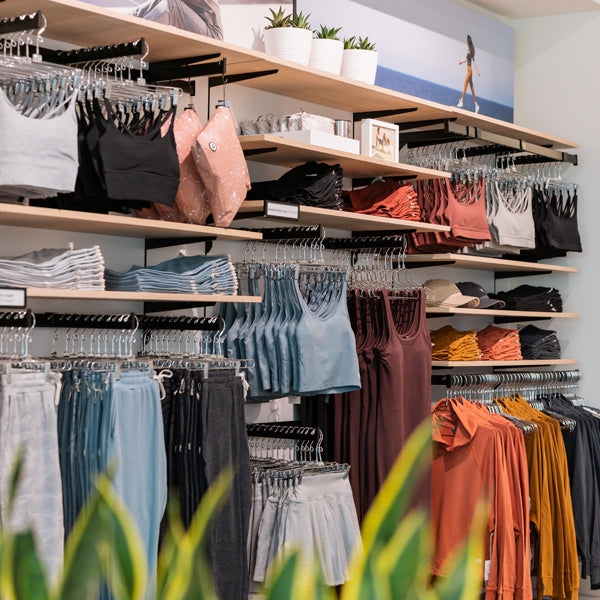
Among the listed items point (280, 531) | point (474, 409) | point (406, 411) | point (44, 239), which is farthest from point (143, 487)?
point (474, 409)

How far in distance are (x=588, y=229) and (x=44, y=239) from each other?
3.74m

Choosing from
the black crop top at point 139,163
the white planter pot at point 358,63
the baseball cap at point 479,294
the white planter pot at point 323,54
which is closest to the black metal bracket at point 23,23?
the black crop top at point 139,163

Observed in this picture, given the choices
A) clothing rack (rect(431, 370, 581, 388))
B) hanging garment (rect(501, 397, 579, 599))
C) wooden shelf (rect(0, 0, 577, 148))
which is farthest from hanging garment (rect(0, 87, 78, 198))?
hanging garment (rect(501, 397, 579, 599))

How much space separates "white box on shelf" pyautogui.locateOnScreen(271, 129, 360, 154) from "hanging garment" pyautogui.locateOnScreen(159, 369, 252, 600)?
3.87ft

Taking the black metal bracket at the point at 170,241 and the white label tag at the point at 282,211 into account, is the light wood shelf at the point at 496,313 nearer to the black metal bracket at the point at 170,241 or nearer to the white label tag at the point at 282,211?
the white label tag at the point at 282,211

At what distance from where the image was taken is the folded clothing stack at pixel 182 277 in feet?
10.6

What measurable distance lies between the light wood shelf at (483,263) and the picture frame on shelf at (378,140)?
26.1 inches

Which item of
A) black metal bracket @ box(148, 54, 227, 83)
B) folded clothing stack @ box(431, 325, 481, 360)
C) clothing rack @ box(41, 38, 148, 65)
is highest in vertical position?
black metal bracket @ box(148, 54, 227, 83)

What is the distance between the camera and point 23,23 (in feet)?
9.36

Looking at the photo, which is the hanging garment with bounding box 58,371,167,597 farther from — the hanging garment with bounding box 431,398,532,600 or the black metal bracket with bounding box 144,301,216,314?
the hanging garment with bounding box 431,398,532,600

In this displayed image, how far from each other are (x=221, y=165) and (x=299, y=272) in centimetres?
78

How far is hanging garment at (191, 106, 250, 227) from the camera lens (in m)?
3.32

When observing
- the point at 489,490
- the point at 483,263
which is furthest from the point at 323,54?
the point at 489,490

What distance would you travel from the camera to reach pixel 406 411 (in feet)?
14.0
